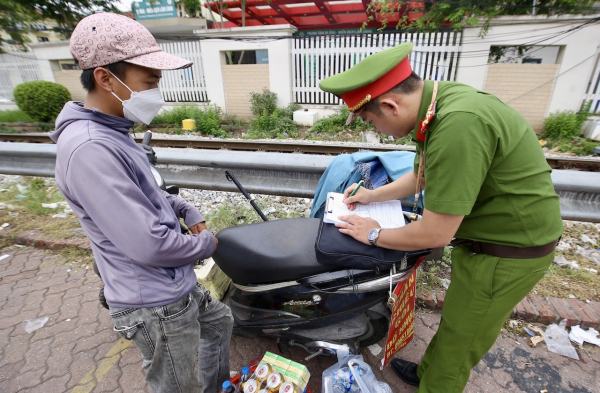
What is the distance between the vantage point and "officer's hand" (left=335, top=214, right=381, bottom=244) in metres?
1.44

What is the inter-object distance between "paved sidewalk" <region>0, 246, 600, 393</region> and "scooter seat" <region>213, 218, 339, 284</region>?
812 millimetres

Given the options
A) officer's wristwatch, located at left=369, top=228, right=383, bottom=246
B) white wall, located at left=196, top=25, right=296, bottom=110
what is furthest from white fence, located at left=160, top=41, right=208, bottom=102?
officer's wristwatch, located at left=369, top=228, right=383, bottom=246

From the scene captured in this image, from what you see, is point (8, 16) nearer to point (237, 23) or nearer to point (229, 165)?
point (237, 23)

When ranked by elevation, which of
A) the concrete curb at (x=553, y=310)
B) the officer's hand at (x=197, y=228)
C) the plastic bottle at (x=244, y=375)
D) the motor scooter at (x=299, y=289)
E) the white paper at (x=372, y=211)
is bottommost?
the concrete curb at (x=553, y=310)

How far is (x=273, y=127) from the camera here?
34.9 feet

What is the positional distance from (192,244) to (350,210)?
84 centimetres

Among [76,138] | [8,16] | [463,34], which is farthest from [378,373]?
[8,16]

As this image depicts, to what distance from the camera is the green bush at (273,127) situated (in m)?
10.0

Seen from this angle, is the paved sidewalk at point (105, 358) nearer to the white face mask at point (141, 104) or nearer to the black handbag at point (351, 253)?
the black handbag at point (351, 253)

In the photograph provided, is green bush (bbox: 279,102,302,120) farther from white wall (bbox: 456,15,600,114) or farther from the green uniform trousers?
the green uniform trousers

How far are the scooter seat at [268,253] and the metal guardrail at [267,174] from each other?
0.84 m

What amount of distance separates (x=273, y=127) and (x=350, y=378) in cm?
961

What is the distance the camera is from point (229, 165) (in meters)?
2.66

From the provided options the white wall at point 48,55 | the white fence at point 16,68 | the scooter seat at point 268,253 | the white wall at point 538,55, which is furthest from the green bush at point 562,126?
the white fence at point 16,68
